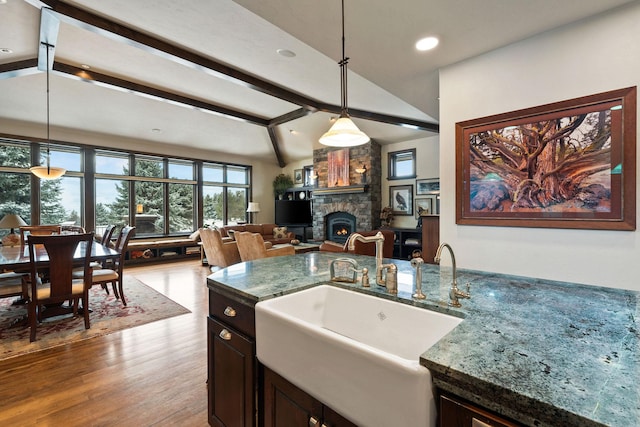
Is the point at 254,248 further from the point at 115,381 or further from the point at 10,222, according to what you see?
the point at 10,222

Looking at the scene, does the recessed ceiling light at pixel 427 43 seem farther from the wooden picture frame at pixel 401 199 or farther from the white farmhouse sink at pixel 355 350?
the wooden picture frame at pixel 401 199

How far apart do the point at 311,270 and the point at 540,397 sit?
1.38 meters

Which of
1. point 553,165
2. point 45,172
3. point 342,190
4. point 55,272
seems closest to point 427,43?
point 553,165

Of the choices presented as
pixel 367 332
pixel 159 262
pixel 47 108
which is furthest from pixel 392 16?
pixel 159 262

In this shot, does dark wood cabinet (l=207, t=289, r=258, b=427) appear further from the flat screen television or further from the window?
the flat screen television

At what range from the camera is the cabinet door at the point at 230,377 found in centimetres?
134

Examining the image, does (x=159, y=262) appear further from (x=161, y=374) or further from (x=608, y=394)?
(x=608, y=394)

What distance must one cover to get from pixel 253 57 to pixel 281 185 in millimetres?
5806

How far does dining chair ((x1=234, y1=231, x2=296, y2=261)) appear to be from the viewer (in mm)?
4680

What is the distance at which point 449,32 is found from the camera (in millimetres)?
2152

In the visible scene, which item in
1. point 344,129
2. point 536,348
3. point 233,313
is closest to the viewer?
point 536,348

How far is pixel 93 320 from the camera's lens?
3.38 meters

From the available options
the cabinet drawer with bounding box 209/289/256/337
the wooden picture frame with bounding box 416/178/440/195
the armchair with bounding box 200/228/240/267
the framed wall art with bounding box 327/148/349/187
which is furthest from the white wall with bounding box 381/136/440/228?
the cabinet drawer with bounding box 209/289/256/337

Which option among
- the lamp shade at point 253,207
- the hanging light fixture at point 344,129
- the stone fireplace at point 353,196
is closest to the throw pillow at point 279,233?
the stone fireplace at point 353,196
